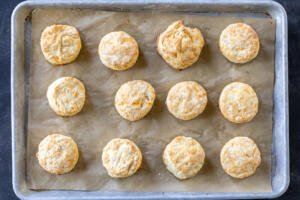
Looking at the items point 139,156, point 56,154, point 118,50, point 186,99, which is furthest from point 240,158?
point 56,154

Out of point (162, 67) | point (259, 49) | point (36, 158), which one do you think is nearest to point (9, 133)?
point (36, 158)

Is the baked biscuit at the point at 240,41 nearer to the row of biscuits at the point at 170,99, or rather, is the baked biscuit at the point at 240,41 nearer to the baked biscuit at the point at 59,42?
the row of biscuits at the point at 170,99

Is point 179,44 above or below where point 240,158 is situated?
above

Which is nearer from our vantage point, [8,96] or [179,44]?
[179,44]

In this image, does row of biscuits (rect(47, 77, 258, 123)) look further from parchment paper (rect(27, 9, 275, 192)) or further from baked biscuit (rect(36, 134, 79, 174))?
baked biscuit (rect(36, 134, 79, 174))

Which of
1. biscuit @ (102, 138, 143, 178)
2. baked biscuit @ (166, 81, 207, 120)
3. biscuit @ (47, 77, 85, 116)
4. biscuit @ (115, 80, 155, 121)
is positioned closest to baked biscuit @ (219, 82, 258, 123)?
baked biscuit @ (166, 81, 207, 120)

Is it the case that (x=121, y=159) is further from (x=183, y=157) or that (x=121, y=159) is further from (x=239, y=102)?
(x=239, y=102)

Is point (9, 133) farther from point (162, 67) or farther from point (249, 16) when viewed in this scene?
point (249, 16)
